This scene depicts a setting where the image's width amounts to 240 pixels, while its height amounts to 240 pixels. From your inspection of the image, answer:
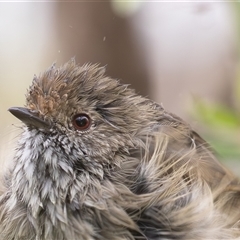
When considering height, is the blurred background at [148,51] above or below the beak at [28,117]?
above

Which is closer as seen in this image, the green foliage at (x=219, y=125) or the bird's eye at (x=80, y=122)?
the bird's eye at (x=80, y=122)

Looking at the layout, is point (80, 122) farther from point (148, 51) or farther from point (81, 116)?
point (148, 51)

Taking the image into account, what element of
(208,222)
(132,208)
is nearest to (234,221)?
(208,222)

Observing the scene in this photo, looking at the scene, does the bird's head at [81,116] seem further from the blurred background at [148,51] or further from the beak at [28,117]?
the blurred background at [148,51]

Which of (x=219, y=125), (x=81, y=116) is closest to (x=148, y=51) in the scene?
(x=219, y=125)

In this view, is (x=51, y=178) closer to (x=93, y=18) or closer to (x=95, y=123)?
(x=95, y=123)

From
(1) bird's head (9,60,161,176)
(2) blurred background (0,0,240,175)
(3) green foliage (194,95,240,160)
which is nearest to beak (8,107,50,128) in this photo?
(1) bird's head (9,60,161,176)

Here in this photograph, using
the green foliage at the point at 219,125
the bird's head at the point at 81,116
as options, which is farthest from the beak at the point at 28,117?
the green foliage at the point at 219,125
